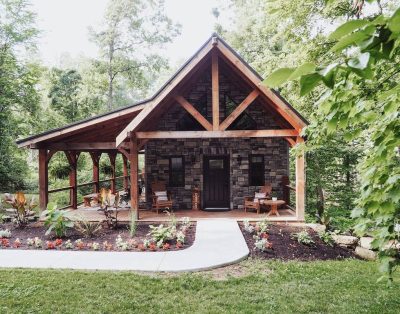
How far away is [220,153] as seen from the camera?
12.2 meters

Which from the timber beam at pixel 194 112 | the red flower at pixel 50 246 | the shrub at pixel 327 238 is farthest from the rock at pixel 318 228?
the red flower at pixel 50 246

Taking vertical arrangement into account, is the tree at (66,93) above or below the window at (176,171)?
above

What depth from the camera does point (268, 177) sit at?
12227mm

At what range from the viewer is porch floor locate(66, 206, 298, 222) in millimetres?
10062

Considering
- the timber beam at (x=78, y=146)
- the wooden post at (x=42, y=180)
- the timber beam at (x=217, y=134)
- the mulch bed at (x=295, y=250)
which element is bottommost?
the mulch bed at (x=295, y=250)

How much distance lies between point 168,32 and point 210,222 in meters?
17.5

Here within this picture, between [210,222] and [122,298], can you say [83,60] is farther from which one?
[122,298]

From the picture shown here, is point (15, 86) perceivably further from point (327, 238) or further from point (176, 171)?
point (327, 238)

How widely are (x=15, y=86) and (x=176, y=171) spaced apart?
38.4 feet

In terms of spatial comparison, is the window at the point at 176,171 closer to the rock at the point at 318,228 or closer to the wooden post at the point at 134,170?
the wooden post at the point at 134,170

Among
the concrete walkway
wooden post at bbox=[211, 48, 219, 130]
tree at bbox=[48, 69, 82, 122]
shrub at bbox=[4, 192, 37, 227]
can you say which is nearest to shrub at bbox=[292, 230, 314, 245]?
the concrete walkway

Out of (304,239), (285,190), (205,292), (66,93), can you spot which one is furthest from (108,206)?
(66,93)

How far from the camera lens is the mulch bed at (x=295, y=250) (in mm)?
6844

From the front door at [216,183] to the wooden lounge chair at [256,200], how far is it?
3.08ft
